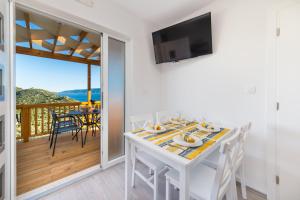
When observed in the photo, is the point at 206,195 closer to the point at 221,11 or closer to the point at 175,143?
the point at 175,143

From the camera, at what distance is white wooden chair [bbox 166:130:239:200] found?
893 millimetres

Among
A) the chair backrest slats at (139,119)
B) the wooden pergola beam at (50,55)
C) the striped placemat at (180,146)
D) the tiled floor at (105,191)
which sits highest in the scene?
the wooden pergola beam at (50,55)

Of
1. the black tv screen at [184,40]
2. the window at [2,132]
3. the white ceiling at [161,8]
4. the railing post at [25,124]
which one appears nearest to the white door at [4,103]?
the window at [2,132]

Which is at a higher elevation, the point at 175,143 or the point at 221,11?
the point at 221,11

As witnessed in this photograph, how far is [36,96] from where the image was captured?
11.6ft

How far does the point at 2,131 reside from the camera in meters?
1.18

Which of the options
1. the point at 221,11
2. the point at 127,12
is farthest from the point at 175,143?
the point at 127,12

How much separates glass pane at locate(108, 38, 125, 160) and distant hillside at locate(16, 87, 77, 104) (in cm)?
254

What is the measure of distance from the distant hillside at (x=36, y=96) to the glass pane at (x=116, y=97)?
2538 millimetres

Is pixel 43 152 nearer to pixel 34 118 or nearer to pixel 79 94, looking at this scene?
pixel 34 118

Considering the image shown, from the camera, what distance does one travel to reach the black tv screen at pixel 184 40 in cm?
190

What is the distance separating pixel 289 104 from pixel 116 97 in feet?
7.30

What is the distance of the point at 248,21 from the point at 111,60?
1.98m

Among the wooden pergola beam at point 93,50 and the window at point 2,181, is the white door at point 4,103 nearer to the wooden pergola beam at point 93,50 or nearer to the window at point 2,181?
the window at point 2,181
